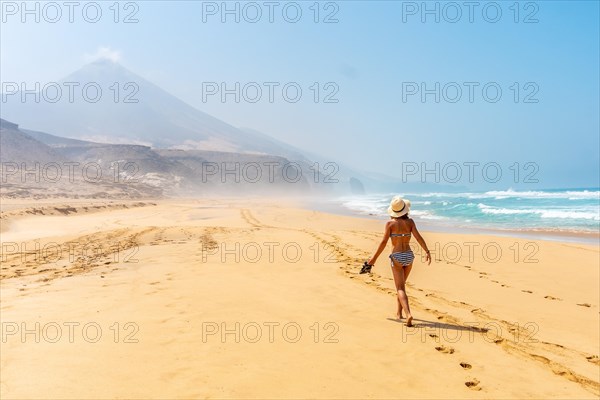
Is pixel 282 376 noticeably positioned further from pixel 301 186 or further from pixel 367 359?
pixel 301 186

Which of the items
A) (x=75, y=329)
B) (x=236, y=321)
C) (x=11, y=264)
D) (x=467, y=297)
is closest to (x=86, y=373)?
(x=75, y=329)

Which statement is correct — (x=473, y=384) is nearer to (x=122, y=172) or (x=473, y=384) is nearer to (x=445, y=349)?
(x=445, y=349)

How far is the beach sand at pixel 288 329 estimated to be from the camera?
13.7ft

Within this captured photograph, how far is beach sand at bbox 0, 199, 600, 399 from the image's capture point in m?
4.17

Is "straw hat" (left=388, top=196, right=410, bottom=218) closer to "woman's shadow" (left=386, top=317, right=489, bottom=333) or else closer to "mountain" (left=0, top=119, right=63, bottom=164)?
"woman's shadow" (left=386, top=317, right=489, bottom=333)

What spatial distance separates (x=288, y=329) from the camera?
19.0 feet

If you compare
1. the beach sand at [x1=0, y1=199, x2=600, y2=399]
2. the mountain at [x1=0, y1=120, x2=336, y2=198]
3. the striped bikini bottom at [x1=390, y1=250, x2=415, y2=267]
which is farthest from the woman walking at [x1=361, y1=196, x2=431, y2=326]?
the mountain at [x1=0, y1=120, x2=336, y2=198]

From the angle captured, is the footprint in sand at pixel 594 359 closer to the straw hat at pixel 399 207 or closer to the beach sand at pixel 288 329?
the beach sand at pixel 288 329

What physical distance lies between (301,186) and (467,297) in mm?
118331

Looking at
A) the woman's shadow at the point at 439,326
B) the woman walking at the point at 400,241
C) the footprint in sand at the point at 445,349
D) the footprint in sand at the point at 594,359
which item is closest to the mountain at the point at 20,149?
the woman walking at the point at 400,241

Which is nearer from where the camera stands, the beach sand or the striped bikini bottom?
the beach sand

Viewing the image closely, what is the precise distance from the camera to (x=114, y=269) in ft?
33.2

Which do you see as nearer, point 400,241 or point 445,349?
point 445,349

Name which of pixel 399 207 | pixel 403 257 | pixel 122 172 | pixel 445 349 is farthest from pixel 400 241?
pixel 122 172
